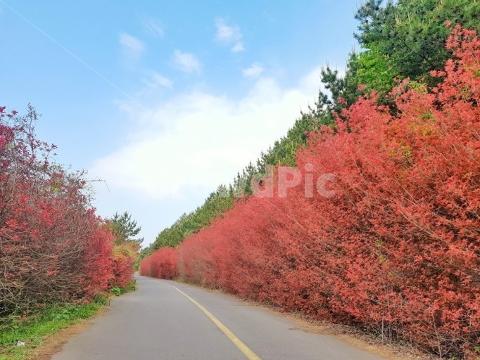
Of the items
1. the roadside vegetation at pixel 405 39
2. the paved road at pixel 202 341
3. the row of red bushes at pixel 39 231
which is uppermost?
the roadside vegetation at pixel 405 39

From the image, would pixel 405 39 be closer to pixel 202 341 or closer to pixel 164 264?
pixel 202 341

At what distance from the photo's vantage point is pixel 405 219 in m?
9.02

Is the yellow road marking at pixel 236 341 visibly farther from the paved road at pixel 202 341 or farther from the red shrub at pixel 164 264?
the red shrub at pixel 164 264

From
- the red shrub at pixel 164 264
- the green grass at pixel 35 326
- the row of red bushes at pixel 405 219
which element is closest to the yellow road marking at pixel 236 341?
the row of red bushes at pixel 405 219

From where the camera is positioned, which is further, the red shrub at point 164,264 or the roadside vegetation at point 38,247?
the red shrub at point 164,264

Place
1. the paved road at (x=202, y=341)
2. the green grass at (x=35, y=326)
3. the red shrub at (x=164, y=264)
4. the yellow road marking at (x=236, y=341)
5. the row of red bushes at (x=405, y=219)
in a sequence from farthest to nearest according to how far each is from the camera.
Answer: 1. the red shrub at (x=164, y=264)
2. the green grass at (x=35, y=326)
3. the paved road at (x=202, y=341)
4. the yellow road marking at (x=236, y=341)
5. the row of red bushes at (x=405, y=219)

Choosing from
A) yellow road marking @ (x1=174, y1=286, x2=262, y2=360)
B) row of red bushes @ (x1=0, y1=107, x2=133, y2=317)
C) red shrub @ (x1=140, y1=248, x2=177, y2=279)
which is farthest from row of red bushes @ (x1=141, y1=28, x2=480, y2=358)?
red shrub @ (x1=140, y1=248, x2=177, y2=279)

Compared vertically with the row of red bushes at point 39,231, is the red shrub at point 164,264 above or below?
above

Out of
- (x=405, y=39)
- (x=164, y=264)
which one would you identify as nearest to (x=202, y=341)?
(x=405, y=39)

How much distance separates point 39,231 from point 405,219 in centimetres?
759

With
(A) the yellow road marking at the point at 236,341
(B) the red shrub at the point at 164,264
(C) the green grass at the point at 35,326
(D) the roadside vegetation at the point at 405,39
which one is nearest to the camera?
(A) the yellow road marking at the point at 236,341

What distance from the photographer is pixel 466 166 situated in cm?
734

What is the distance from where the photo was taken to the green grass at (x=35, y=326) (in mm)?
9133

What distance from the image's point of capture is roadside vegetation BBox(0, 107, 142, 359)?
392 inches
